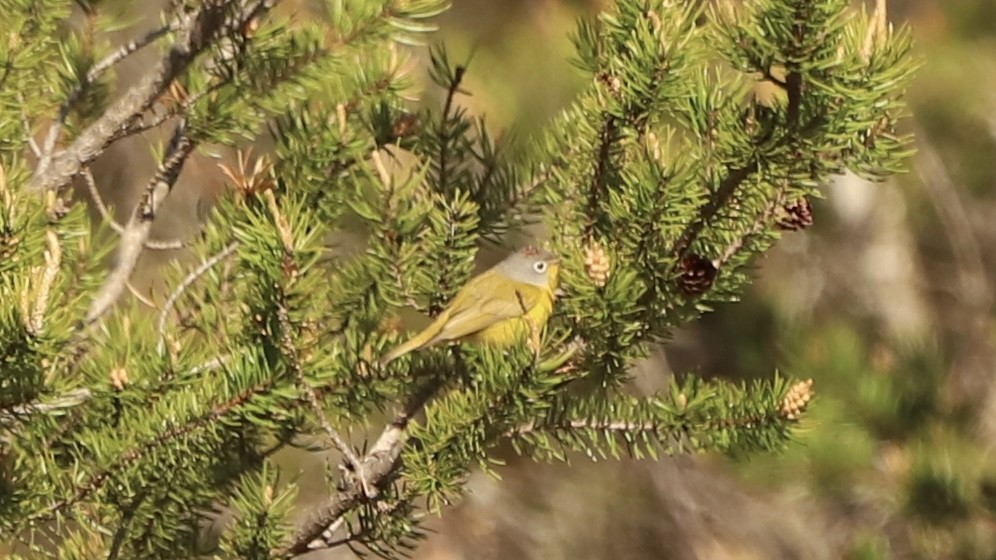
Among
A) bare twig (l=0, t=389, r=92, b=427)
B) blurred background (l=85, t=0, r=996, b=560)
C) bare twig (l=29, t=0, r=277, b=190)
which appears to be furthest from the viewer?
blurred background (l=85, t=0, r=996, b=560)

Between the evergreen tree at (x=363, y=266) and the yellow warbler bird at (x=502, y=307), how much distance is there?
1.3 inches

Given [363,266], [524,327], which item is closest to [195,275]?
[363,266]

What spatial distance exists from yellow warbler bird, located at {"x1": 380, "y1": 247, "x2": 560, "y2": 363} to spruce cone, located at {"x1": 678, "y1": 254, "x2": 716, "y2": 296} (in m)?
0.19

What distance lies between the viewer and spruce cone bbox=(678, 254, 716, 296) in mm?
1362

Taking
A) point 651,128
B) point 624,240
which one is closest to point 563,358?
point 624,240

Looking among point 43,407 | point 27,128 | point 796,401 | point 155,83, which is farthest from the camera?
point 27,128

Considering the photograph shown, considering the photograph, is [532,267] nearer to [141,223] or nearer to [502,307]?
[502,307]

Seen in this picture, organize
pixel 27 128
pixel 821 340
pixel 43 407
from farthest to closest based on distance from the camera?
pixel 821 340 < pixel 27 128 < pixel 43 407

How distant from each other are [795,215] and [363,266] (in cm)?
63

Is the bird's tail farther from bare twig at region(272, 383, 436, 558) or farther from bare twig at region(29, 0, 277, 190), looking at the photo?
bare twig at region(29, 0, 277, 190)

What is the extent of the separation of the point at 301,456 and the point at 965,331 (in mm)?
2857

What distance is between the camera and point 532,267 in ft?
7.03

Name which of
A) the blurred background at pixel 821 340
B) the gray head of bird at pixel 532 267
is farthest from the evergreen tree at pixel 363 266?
the blurred background at pixel 821 340

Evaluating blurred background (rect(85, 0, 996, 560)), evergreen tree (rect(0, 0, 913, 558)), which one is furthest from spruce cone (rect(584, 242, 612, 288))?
blurred background (rect(85, 0, 996, 560))
